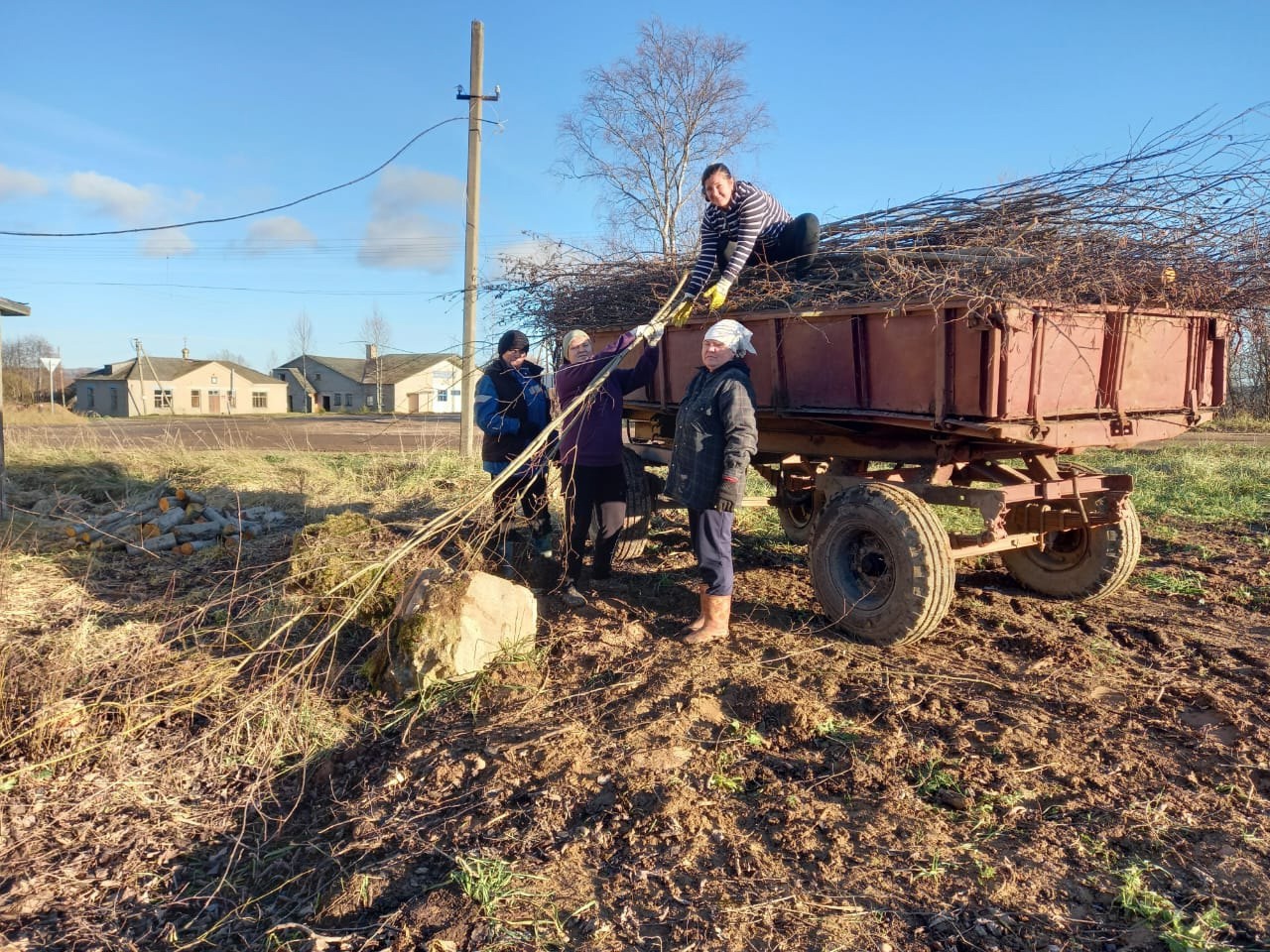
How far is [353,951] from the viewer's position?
2.35 m

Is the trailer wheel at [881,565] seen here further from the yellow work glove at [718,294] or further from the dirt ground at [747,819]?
the yellow work glove at [718,294]

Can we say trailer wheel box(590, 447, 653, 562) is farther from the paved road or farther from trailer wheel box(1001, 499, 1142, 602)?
trailer wheel box(1001, 499, 1142, 602)

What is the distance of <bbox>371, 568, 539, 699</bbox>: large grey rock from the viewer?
4.12m

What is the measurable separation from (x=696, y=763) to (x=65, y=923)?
2.24 metres

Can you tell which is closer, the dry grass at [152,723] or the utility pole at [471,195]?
the dry grass at [152,723]

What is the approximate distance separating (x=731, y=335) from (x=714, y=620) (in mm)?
1583

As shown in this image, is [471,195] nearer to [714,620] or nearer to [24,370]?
[714,620]

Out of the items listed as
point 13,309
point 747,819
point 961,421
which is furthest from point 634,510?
point 13,309

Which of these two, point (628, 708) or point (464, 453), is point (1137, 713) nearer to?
point (628, 708)

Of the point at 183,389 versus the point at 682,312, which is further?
the point at 183,389

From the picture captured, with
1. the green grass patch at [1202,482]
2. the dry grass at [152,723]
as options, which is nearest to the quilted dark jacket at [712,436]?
the dry grass at [152,723]

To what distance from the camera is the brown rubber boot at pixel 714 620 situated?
460cm

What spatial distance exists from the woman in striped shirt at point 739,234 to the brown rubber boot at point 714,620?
175 centimetres

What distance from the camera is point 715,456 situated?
14.7ft
